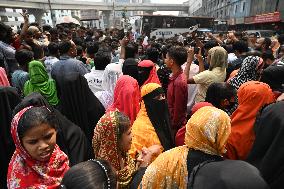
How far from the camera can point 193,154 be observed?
5.50 ft

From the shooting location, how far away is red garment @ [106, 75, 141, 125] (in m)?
3.05

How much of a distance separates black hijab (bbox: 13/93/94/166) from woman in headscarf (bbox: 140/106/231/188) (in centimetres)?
79

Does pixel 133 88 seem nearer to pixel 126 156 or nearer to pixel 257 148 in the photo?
pixel 126 156

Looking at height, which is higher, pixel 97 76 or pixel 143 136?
pixel 97 76

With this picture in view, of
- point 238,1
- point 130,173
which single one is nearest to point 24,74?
point 130,173

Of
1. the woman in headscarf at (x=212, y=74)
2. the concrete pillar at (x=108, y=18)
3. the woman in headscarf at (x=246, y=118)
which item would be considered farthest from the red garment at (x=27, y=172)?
the concrete pillar at (x=108, y=18)

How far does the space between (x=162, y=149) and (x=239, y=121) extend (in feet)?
2.31

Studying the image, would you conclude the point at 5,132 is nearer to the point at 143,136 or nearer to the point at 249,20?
the point at 143,136

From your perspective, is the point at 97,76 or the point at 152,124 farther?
the point at 97,76

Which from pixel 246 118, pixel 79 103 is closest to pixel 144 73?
pixel 79 103

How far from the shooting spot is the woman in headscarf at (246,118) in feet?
7.29

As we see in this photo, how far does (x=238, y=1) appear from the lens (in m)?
43.3

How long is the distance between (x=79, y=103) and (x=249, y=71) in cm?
219

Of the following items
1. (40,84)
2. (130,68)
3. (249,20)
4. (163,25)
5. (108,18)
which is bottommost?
(40,84)
